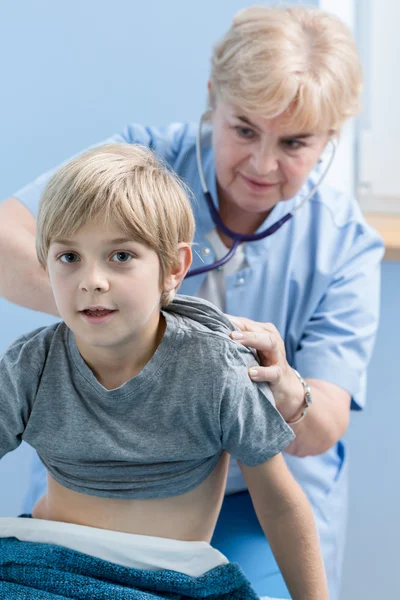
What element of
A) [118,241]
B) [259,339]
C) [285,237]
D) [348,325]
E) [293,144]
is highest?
[118,241]

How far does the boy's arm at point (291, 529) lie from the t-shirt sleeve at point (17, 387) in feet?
1.01

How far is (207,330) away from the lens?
1.16m

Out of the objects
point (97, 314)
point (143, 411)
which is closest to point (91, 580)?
point (143, 411)

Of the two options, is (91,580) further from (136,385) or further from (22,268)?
(22,268)

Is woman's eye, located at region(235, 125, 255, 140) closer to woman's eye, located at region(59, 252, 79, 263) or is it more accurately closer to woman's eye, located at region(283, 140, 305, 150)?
Result: woman's eye, located at region(283, 140, 305, 150)

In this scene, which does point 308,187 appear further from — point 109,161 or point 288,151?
point 109,161

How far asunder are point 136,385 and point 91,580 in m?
0.25

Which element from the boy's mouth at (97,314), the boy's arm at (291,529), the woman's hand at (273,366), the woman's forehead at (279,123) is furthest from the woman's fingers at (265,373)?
the woman's forehead at (279,123)

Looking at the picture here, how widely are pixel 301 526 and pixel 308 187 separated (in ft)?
2.64

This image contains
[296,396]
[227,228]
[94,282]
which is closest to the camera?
[94,282]

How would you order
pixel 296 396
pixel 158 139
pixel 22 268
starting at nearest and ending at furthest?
1. pixel 296 396
2. pixel 22 268
3. pixel 158 139

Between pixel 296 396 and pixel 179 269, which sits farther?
pixel 296 396

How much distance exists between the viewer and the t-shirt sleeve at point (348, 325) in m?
1.66

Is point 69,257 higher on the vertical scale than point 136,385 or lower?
higher
